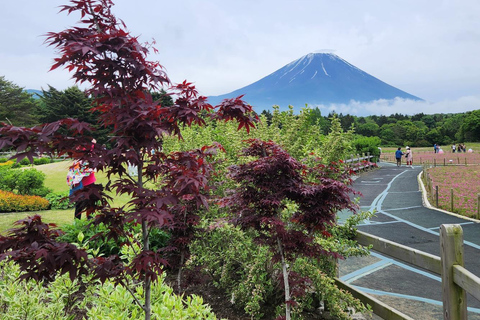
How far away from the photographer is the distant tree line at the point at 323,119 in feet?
127

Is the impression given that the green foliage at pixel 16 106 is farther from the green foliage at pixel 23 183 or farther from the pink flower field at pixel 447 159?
the pink flower field at pixel 447 159

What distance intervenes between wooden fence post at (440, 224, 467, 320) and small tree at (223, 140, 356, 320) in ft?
2.99

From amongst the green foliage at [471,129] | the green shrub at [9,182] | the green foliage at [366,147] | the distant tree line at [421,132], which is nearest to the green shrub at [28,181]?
the green shrub at [9,182]

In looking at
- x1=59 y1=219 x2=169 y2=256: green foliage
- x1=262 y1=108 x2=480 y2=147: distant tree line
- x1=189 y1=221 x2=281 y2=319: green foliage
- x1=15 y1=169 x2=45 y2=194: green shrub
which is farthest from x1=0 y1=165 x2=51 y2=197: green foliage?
x1=262 y1=108 x2=480 y2=147: distant tree line

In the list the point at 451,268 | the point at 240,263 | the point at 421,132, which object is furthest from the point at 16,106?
the point at 421,132

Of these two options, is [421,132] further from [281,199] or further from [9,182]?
[281,199]

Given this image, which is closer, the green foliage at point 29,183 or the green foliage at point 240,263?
the green foliage at point 240,263

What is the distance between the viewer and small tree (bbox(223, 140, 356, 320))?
10.2ft

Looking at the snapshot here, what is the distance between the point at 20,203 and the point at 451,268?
11.6 meters

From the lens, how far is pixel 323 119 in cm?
7025

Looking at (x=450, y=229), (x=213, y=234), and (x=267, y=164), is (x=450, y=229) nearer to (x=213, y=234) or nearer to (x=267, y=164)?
(x=267, y=164)

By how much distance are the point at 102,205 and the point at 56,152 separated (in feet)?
1.58

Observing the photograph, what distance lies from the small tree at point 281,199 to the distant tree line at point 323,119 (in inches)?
712

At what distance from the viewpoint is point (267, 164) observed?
3.10 meters
